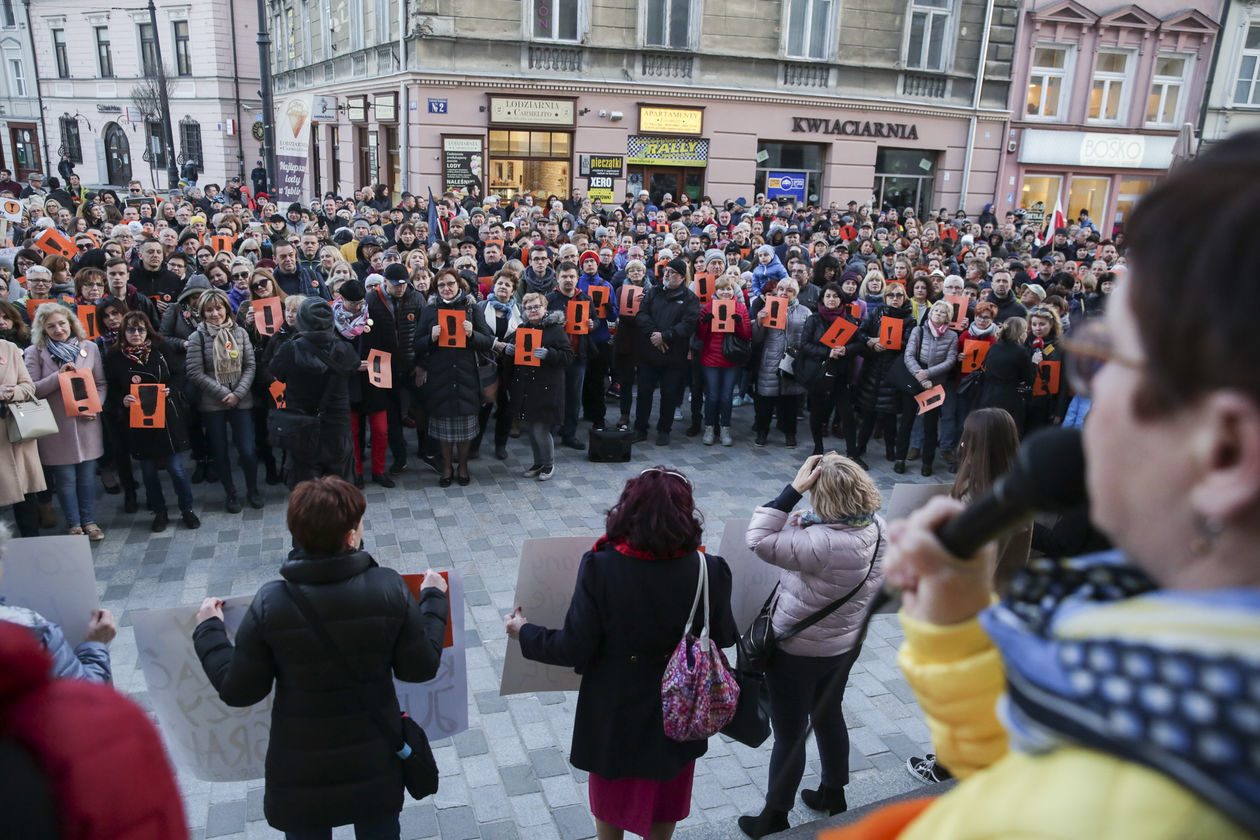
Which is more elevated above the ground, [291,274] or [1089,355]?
[1089,355]

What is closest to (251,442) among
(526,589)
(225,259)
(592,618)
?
(225,259)

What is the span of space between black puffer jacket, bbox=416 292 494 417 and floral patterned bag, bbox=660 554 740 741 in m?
5.12

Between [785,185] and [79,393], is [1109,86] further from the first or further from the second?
[79,393]

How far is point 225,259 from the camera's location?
8648mm

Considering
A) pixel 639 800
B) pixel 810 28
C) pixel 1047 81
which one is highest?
pixel 810 28

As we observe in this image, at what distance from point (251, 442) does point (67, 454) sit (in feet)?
4.42

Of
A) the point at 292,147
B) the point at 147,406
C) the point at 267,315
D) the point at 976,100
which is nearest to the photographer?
the point at 147,406

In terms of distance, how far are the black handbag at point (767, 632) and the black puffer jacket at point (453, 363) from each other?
4665 mm

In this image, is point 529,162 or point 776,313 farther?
point 529,162

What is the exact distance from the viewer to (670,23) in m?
21.6

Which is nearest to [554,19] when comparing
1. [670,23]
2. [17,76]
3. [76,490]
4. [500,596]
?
[670,23]

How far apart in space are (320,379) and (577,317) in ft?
9.07

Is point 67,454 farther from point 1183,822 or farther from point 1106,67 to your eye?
point 1106,67

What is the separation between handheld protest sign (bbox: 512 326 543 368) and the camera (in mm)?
7918
